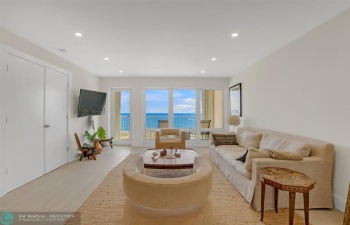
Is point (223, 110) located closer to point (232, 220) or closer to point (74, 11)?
point (232, 220)

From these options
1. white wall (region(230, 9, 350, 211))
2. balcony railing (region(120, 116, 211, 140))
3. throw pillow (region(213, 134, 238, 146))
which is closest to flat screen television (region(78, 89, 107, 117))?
balcony railing (region(120, 116, 211, 140))

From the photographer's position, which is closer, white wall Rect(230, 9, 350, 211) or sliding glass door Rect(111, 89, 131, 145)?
white wall Rect(230, 9, 350, 211)

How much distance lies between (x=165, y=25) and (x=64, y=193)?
2979mm

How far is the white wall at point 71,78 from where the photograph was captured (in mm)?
2473

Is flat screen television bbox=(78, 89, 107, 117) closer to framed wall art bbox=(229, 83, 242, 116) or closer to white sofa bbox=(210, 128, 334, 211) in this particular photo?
white sofa bbox=(210, 128, 334, 211)

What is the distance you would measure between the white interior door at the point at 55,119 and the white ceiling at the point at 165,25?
0.65 metres

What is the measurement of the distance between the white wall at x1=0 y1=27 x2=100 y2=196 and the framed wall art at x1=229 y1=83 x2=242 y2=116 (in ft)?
15.4

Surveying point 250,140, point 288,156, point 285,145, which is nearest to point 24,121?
point 288,156

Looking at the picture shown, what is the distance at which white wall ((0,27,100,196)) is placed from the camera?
247cm

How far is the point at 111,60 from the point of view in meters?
3.96

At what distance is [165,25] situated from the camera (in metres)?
2.35

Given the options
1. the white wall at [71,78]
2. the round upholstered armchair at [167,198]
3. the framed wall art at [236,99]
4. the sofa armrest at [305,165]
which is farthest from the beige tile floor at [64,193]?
the framed wall art at [236,99]

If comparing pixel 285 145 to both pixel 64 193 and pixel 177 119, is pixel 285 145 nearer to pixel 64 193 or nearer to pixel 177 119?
pixel 64 193

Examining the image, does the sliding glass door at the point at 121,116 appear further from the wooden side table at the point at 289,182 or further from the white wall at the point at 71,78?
the wooden side table at the point at 289,182
